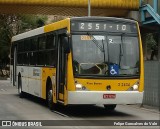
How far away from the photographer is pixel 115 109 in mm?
16938

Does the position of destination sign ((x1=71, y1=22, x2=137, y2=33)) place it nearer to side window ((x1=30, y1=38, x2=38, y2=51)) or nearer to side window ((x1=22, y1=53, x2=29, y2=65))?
side window ((x1=30, y1=38, x2=38, y2=51))

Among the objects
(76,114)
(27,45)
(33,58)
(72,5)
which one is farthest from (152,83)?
(72,5)

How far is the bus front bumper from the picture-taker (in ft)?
44.7

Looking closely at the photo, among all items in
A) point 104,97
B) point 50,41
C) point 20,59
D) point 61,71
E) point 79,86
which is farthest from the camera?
point 20,59

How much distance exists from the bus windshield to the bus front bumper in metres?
0.57

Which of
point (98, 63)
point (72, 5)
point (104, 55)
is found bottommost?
point (98, 63)

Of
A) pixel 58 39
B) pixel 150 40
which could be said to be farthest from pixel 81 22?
pixel 150 40

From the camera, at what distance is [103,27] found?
1438cm

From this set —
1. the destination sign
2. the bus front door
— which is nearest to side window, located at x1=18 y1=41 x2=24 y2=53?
the bus front door

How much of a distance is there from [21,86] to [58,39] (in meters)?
7.33

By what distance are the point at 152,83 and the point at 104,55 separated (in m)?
4.71

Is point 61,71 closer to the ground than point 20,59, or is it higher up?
closer to the ground

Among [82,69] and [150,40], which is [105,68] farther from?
[150,40]

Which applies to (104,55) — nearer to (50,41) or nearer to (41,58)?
(50,41)
